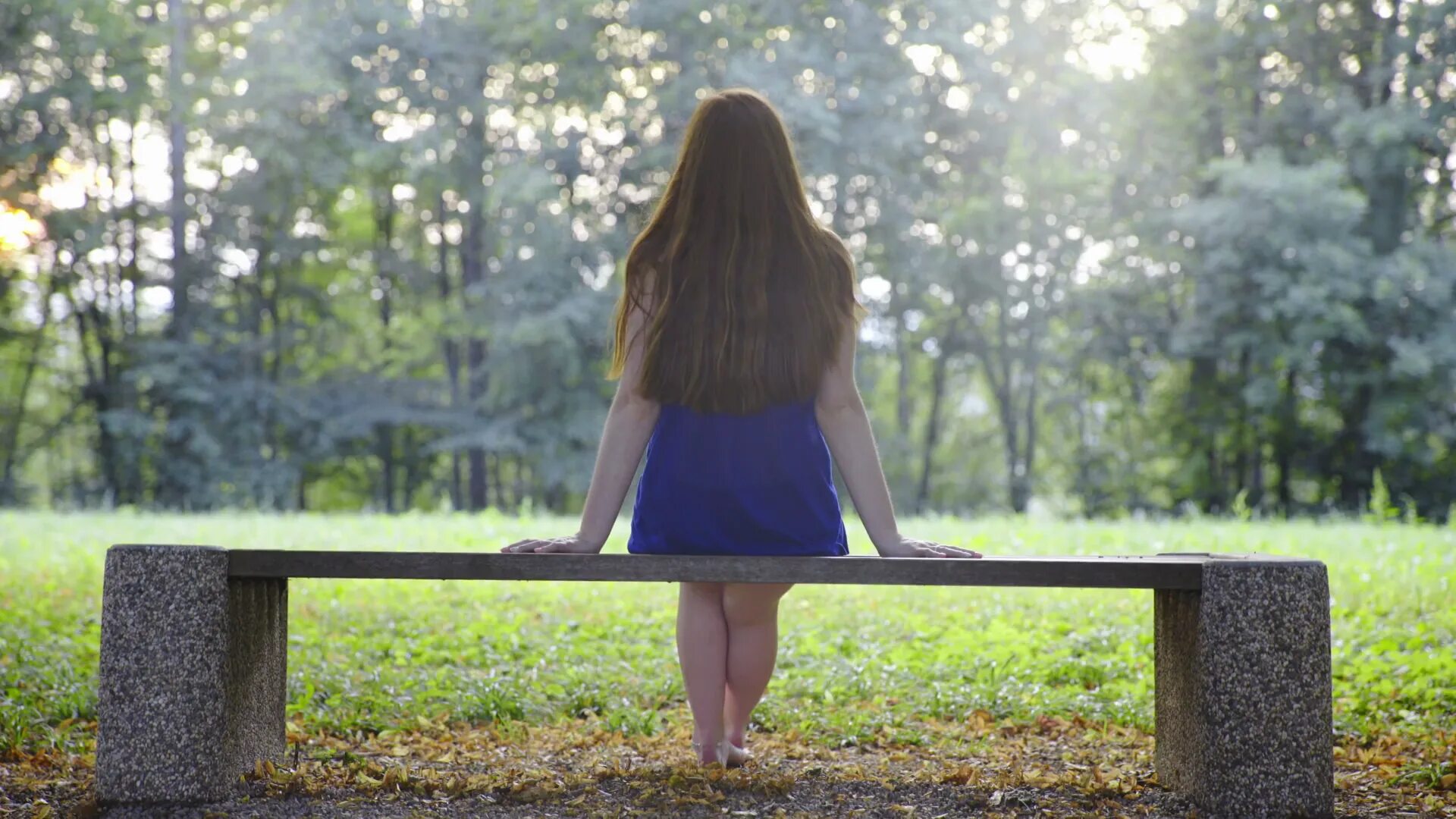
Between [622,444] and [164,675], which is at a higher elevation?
[622,444]

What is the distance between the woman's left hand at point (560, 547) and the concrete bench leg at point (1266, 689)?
5.29ft

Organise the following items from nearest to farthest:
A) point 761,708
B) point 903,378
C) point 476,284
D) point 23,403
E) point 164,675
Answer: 1. point 164,675
2. point 761,708
3. point 476,284
4. point 23,403
5. point 903,378

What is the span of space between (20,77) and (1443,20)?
24533 millimetres

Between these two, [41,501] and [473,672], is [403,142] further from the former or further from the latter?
[473,672]

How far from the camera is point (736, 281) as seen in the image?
11.5 ft

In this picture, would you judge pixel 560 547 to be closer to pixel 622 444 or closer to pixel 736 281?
pixel 622 444

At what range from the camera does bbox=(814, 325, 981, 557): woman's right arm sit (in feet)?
11.3

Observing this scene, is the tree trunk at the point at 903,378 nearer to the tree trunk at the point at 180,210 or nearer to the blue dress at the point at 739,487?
the tree trunk at the point at 180,210

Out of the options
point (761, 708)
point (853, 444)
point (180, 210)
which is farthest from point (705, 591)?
point (180, 210)

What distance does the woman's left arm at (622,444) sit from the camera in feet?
11.3

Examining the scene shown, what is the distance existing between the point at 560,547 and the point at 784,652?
3074 mm

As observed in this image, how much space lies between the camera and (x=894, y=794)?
11.9 feet

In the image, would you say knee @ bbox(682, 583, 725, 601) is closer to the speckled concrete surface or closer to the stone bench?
the stone bench

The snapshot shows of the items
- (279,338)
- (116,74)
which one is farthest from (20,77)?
(279,338)
